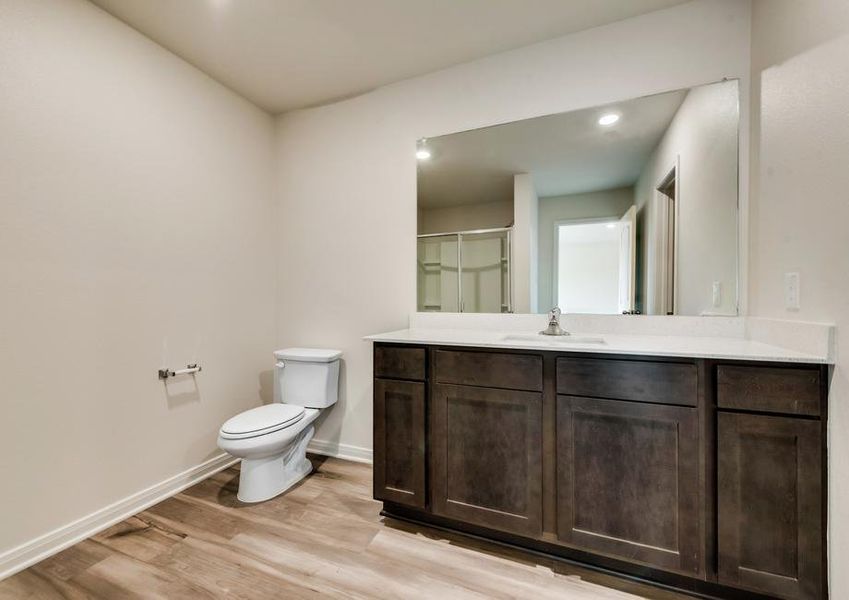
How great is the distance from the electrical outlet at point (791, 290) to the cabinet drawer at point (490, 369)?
3.09 ft

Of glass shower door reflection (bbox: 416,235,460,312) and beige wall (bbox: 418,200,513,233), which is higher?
beige wall (bbox: 418,200,513,233)

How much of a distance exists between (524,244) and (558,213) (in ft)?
0.80

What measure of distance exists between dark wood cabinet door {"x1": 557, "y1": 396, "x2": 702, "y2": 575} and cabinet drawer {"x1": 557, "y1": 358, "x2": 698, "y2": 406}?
31mm

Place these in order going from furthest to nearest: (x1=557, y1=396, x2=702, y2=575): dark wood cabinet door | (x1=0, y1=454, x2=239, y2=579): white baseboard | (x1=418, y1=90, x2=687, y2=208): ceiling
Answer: (x1=418, y1=90, x2=687, y2=208): ceiling, (x1=0, y1=454, x2=239, y2=579): white baseboard, (x1=557, y1=396, x2=702, y2=575): dark wood cabinet door

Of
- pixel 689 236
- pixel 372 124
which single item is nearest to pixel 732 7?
pixel 689 236

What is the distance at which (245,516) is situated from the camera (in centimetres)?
188

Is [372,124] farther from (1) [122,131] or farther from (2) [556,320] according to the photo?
(2) [556,320]

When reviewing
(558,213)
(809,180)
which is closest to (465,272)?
(558,213)

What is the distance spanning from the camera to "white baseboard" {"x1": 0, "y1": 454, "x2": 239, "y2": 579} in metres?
1.50

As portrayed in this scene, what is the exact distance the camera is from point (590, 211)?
6.40ft

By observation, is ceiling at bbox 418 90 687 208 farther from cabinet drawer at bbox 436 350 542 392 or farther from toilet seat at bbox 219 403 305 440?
toilet seat at bbox 219 403 305 440

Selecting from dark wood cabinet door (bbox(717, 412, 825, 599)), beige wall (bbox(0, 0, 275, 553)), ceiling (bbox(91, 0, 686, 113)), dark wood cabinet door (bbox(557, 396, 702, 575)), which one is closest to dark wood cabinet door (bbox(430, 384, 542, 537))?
dark wood cabinet door (bbox(557, 396, 702, 575))

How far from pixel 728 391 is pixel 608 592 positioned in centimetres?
88

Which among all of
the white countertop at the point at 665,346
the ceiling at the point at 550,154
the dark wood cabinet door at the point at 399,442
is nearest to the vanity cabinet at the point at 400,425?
the dark wood cabinet door at the point at 399,442
